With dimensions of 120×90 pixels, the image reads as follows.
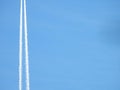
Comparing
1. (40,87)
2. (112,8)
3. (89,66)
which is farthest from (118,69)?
(40,87)

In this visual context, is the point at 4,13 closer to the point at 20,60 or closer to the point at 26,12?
the point at 26,12

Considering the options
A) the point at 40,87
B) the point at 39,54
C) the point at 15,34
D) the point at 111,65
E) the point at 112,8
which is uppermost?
the point at 112,8

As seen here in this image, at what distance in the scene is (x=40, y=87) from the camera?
209 centimetres

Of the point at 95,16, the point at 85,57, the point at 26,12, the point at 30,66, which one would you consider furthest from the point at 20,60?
the point at 95,16

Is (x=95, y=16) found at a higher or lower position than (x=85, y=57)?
higher

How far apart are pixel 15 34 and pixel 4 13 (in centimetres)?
27

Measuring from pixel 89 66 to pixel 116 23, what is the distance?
1.79 ft

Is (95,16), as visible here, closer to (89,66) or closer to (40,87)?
(89,66)

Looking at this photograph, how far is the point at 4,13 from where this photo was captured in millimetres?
2201

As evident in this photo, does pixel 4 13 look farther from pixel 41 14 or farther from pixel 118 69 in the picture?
pixel 118 69

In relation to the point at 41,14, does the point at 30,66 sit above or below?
below

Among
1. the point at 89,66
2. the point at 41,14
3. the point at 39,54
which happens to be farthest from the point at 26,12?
the point at 89,66

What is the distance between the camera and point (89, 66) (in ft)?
6.93

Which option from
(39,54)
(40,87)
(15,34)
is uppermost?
(15,34)
